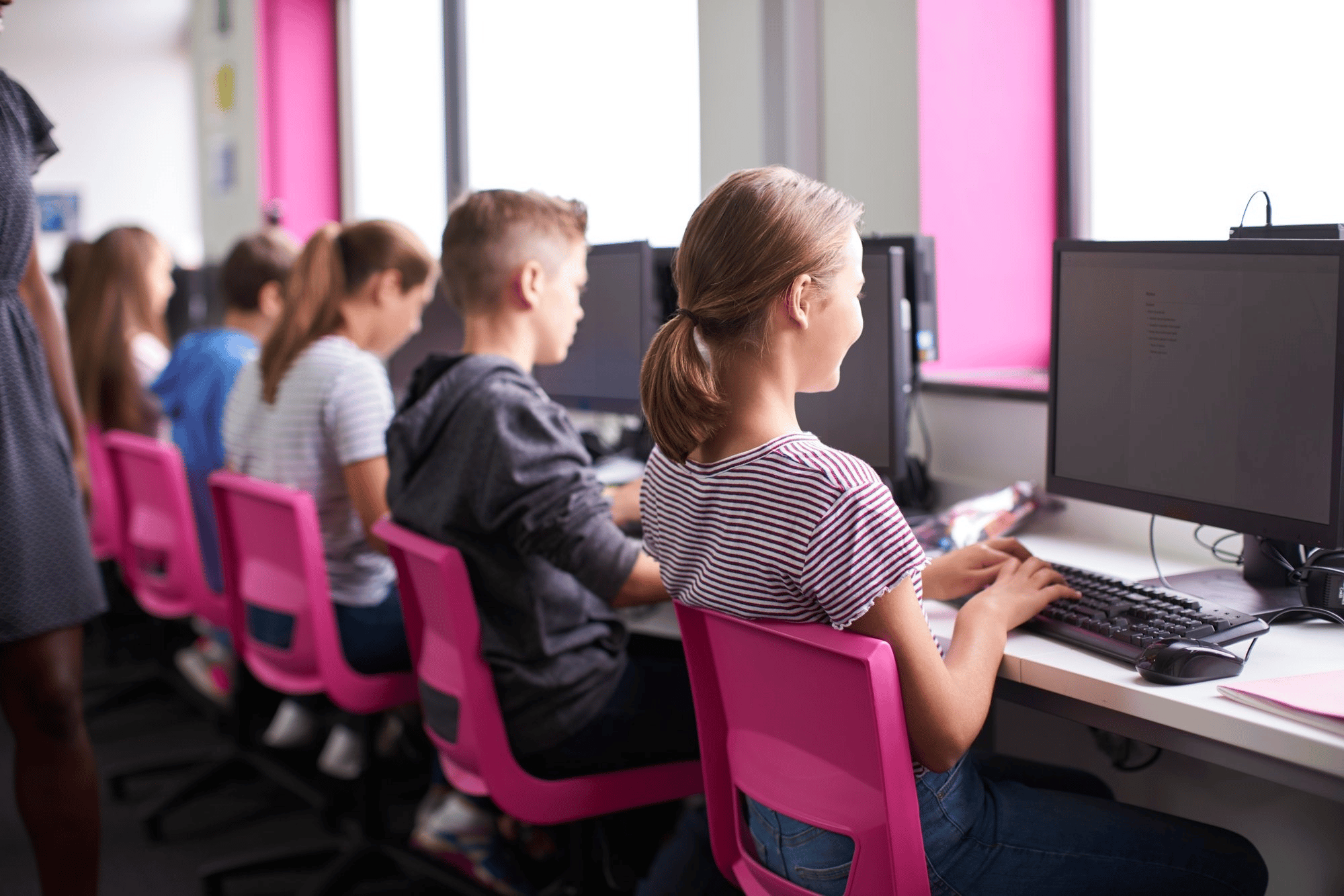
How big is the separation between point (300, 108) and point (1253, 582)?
4.42m

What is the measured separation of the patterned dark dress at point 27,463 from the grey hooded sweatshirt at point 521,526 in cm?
50

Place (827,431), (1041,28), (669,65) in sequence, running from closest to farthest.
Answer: (827,431) < (1041,28) < (669,65)

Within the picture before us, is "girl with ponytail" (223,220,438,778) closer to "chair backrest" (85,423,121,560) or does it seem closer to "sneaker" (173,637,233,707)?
"sneaker" (173,637,233,707)

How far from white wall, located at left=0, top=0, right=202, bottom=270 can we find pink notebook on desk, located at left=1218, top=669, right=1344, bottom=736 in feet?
20.9

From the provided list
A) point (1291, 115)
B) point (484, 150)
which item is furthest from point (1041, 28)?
point (484, 150)

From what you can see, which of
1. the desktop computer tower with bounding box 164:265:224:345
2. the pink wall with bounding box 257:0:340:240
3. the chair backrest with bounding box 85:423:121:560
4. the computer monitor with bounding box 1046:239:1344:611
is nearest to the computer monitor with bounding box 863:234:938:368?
the computer monitor with bounding box 1046:239:1344:611

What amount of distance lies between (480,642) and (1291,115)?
66.0 inches

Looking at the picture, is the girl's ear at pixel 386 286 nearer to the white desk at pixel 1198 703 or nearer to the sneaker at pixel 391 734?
the sneaker at pixel 391 734

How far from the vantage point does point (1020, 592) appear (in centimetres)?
135

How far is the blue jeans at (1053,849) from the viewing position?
3.73 feet

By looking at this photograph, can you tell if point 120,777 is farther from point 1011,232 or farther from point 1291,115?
point 1291,115

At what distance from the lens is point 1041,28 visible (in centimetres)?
239

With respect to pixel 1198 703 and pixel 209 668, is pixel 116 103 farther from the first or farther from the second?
pixel 1198 703

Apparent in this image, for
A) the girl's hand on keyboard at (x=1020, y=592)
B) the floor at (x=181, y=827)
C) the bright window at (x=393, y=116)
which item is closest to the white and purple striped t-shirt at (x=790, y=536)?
the girl's hand on keyboard at (x=1020, y=592)
